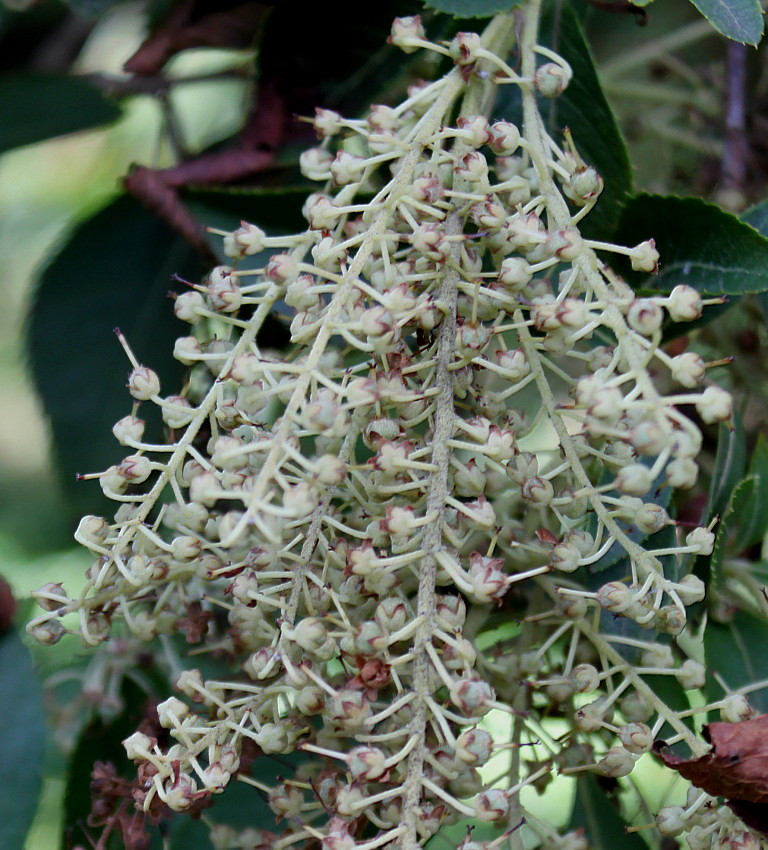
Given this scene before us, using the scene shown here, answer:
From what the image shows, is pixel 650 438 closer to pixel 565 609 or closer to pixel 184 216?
pixel 565 609

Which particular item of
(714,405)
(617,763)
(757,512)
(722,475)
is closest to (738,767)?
(617,763)

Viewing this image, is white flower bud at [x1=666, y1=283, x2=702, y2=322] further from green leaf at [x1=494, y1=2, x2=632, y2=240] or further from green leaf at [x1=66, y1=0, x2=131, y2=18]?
green leaf at [x1=66, y1=0, x2=131, y2=18]

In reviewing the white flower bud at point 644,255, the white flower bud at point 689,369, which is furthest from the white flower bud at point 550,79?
the white flower bud at point 689,369

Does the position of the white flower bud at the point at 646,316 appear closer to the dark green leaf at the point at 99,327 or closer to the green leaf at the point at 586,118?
the green leaf at the point at 586,118

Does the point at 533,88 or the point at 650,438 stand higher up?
the point at 533,88

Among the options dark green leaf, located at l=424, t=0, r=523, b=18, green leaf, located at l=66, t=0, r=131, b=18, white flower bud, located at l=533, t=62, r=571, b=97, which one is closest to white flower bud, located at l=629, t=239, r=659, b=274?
white flower bud, located at l=533, t=62, r=571, b=97

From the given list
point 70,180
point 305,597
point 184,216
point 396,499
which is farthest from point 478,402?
point 70,180

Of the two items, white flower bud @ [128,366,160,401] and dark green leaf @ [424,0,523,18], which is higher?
dark green leaf @ [424,0,523,18]
